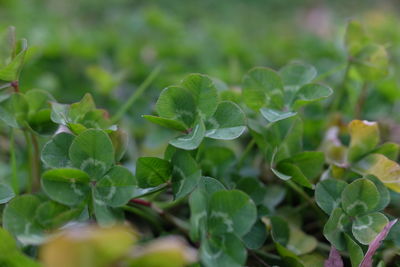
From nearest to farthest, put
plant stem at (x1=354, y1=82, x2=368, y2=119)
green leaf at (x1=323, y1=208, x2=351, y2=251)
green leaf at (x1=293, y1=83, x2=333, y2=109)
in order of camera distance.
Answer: green leaf at (x1=323, y1=208, x2=351, y2=251), green leaf at (x1=293, y1=83, x2=333, y2=109), plant stem at (x1=354, y1=82, x2=368, y2=119)

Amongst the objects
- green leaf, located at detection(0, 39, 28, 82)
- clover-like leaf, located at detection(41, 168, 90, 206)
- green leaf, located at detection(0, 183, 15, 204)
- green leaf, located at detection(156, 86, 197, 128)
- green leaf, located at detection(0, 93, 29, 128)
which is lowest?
green leaf, located at detection(0, 183, 15, 204)

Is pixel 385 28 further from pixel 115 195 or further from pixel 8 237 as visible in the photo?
pixel 8 237

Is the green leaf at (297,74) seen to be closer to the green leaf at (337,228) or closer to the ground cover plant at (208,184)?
the ground cover plant at (208,184)

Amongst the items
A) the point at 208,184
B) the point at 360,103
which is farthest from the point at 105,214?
the point at 360,103

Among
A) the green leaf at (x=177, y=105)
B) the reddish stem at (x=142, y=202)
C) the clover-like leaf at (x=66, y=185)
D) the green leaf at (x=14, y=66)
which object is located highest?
the green leaf at (x=14, y=66)

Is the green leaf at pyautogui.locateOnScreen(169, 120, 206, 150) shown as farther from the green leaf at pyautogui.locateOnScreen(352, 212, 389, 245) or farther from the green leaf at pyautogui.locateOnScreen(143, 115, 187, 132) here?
the green leaf at pyautogui.locateOnScreen(352, 212, 389, 245)

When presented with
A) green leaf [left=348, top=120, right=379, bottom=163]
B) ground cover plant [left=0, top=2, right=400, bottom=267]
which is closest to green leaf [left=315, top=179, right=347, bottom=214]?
ground cover plant [left=0, top=2, right=400, bottom=267]

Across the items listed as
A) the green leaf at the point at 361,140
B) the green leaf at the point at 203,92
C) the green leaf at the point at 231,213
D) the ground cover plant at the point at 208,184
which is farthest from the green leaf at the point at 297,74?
the green leaf at the point at 231,213
